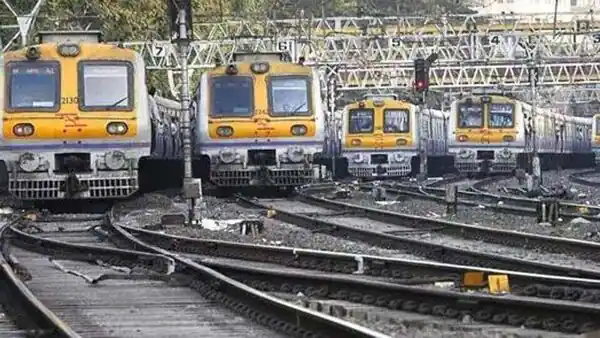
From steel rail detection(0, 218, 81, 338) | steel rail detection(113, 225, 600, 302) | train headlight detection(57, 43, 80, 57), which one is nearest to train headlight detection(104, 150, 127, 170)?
train headlight detection(57, 43, 80, 57)

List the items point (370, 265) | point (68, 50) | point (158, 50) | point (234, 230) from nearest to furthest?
point (370, 265), point (234, 230), point (68, 50), point (158, 50)

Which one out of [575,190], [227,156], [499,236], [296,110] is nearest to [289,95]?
[296,110]

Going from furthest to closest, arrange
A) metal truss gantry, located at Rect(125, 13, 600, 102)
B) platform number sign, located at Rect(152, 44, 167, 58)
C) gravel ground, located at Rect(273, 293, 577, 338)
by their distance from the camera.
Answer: metal truss gantry, located at Rect(125, 13, 600, 102), platform number sign, located at Rect(152, 44, 167, 58), gravel ground, located at Rect(273, 293, 577, 338)

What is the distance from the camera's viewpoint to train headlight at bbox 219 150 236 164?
941 inches

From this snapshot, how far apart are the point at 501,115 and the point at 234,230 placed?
22949 mm

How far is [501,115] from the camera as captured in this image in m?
38.6

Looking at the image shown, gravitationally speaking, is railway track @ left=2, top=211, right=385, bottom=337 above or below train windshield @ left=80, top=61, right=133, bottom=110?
below

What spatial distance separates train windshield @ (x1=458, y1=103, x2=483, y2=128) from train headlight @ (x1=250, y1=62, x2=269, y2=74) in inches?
618

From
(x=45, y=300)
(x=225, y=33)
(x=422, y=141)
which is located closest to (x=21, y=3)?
(x=225, y=33)

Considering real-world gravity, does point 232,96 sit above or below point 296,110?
above

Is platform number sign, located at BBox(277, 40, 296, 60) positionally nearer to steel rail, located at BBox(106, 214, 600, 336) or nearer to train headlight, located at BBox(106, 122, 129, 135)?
train headlight, located at BBox(106, 122, 129, 135)

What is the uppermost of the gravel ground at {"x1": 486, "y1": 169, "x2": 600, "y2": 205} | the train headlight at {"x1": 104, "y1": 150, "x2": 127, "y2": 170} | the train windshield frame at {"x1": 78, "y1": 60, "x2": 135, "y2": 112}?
the train windshield frame at {"x1": 78, "y1": 60, "x2": 135, "y2": 112}

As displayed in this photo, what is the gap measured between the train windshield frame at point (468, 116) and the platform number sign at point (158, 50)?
31.2 ft

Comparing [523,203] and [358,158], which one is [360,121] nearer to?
[358,158]
